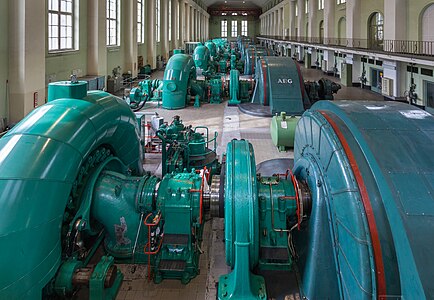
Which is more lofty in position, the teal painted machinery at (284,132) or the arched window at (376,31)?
the arched window at (376,31)

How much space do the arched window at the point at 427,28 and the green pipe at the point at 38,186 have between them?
41.7 ft

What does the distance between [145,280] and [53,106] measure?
67.8 inches

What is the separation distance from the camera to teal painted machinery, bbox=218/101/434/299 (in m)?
1.88

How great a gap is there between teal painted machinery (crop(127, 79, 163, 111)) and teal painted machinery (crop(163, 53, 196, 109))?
2.12 ft

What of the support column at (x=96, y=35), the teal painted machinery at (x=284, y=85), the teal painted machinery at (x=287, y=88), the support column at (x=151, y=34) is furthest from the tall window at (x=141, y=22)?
the teal painted machinery at (x=284, y=85)

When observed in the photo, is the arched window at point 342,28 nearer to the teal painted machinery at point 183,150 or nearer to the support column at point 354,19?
the support column at point 354,19

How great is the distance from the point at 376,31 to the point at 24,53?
638 inches

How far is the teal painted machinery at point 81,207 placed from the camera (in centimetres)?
232

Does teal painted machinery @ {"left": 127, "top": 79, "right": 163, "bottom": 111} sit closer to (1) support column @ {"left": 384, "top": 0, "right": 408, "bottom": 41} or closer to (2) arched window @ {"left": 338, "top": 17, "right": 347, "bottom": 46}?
(1) support column @ {"left": 384, "top": 0, "right": 408, "bottom": 41}

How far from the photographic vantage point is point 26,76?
310 inches

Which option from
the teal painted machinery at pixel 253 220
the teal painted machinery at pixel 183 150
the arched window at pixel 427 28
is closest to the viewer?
the teal painted machinery at pixel 253 220

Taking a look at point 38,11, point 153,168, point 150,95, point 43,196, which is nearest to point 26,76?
point 38,11

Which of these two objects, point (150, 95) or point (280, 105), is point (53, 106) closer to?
point (280, 105)

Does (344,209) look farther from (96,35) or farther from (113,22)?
(113,22)
